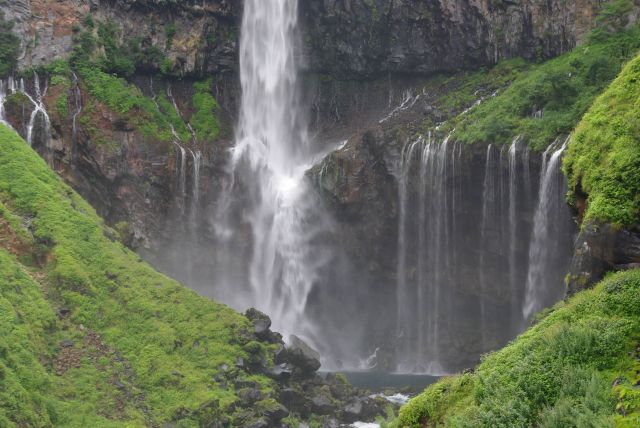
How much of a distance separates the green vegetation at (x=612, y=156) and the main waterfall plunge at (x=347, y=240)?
61.8 feet

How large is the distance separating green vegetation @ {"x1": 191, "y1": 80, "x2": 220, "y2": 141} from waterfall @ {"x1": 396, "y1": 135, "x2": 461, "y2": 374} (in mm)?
12912

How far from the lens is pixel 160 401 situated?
2297 cm

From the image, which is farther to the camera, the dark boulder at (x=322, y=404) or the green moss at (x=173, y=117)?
the green moss at (x=173, y=117)

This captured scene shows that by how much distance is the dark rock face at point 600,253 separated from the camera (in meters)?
11.5

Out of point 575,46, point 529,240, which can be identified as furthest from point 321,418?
point 575,46

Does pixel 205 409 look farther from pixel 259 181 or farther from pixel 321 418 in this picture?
pixel 259 181

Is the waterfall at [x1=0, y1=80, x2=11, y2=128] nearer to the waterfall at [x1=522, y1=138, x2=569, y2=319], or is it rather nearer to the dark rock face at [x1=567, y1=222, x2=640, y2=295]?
the waterfall at [x1=522, y1=138, x2=569, y2=319]

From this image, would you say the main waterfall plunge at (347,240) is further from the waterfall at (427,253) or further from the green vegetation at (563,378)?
the green vegetation at (563,378)

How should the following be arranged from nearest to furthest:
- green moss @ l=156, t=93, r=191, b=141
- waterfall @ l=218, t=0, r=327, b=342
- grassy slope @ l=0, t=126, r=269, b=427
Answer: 1. grassy slope @ l=0, t=126, r=269, b=427
2. waterfall @ l=218, t=0, r=327, b=342
3. green moss @ l=156, t=93, r=191, b=141

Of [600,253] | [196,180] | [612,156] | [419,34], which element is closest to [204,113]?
[196,180]

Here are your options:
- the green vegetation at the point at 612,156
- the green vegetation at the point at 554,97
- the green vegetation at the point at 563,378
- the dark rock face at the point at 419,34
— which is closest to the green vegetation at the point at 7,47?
the dark rock face at the point at 419,34

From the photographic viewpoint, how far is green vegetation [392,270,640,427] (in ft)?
27.7

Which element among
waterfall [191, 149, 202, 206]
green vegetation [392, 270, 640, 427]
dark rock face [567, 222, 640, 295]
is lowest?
green vegetation [392, 270, 640, 427]

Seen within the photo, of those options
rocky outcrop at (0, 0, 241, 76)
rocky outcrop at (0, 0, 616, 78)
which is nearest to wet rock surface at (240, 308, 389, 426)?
rocky outcrop at (0, 0, 241, 76)
